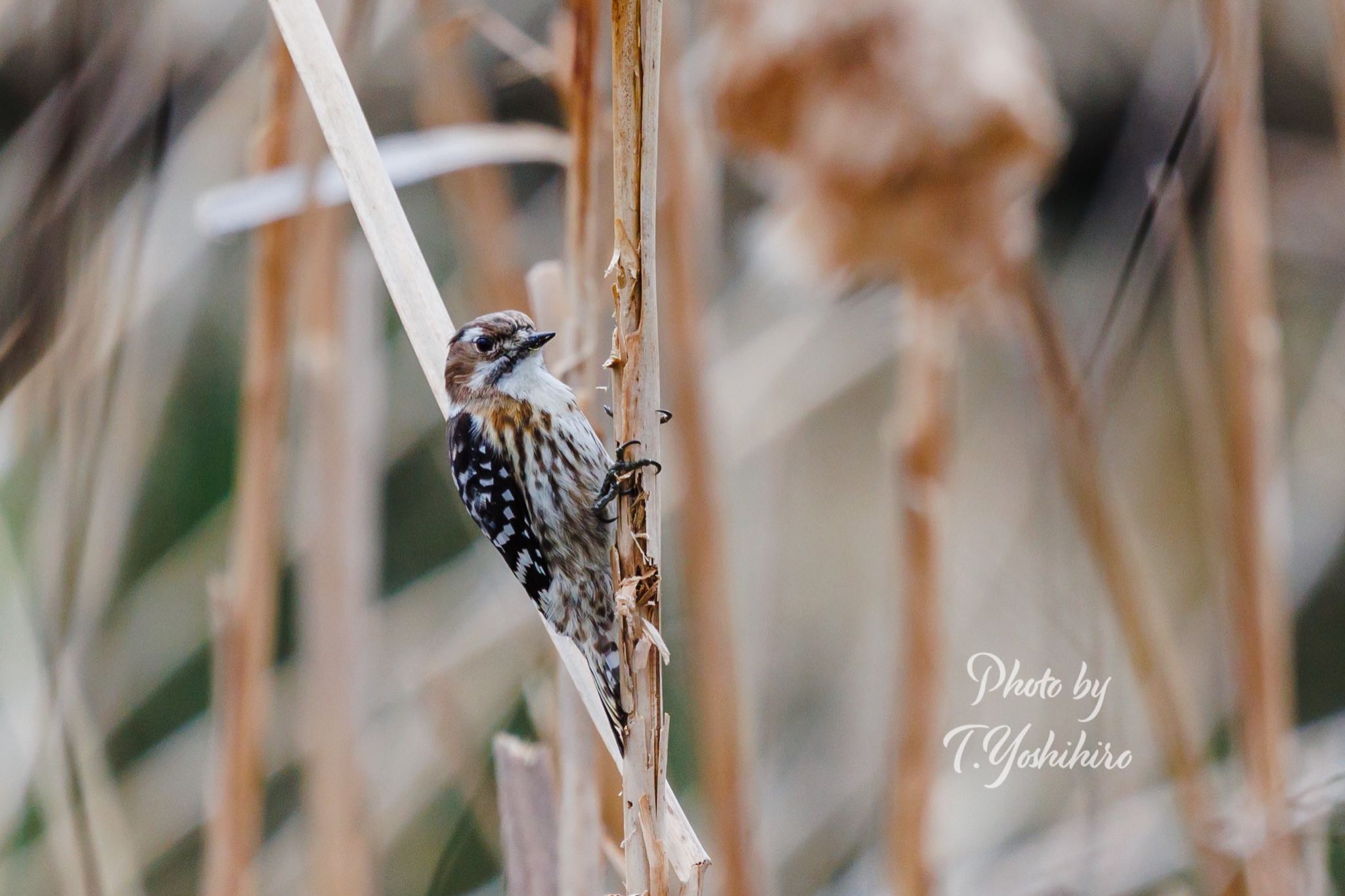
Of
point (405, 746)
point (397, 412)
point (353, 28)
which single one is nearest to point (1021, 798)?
point (405, 746)

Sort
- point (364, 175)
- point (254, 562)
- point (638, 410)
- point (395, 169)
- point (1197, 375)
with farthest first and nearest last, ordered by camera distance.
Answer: point (1197, 375), point (254, 562), point (395, 169), point (364, 175), point (638, 410)

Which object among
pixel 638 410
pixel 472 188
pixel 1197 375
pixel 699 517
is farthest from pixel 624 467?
pixel 1197 375

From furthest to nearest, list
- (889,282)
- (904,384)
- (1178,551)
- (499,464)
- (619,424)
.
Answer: (1178,551) → (889,282) → (499,464) → (904,384) → (619,424)

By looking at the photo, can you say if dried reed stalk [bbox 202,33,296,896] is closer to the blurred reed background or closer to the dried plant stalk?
the blurred reed background

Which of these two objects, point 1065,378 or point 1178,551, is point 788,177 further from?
point 1178,551

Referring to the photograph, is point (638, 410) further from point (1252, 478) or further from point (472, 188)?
point (1252, 478)

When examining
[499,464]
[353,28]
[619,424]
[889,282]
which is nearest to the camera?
[619,424]

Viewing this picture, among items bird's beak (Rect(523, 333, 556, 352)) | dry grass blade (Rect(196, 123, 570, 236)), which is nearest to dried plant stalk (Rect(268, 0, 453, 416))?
dry grass blade (Rect(196, 123, 570, 236))
